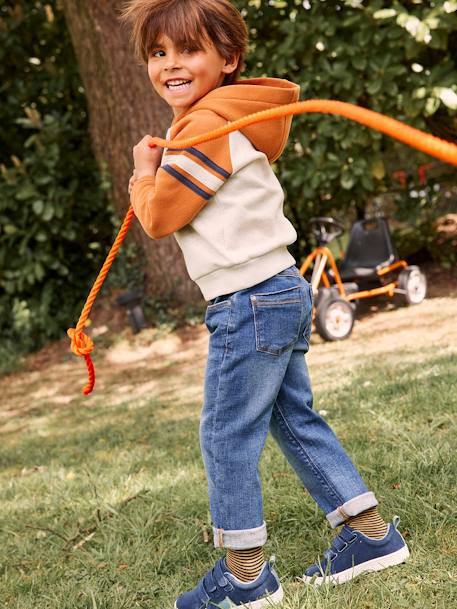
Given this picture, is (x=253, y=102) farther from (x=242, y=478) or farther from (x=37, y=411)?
(x=37, y=411)

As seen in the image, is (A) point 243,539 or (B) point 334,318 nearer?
(A) point 243,539

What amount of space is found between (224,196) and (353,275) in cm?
452

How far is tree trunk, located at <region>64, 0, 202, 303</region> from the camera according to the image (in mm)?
6465

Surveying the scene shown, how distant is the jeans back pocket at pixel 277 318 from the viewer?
176 centimetres

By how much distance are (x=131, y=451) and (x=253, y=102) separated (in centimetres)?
214

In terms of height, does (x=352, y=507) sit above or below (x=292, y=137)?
below

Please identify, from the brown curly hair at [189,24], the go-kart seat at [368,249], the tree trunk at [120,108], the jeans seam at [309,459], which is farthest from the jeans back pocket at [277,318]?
the tree trunk at [120,108]

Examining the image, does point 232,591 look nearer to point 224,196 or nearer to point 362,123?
point 224,196

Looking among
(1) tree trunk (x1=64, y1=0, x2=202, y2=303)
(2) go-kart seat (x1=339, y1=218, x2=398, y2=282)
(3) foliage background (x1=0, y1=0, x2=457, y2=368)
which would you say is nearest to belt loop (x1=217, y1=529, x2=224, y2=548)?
(3) foliage background (x1=0, y1=0, x2=457, y2=368)

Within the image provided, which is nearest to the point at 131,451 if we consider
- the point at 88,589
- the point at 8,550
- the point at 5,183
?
the point at 8,550

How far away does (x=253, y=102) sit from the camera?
175cm

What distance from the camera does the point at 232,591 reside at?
71.8 inches

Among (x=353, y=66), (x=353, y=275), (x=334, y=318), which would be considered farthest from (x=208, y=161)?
(x=353, y=275)

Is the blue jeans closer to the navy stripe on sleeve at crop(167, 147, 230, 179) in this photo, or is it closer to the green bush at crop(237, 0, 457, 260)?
the navy stripe on sleeve at crop(167, 147, 230, 179)
